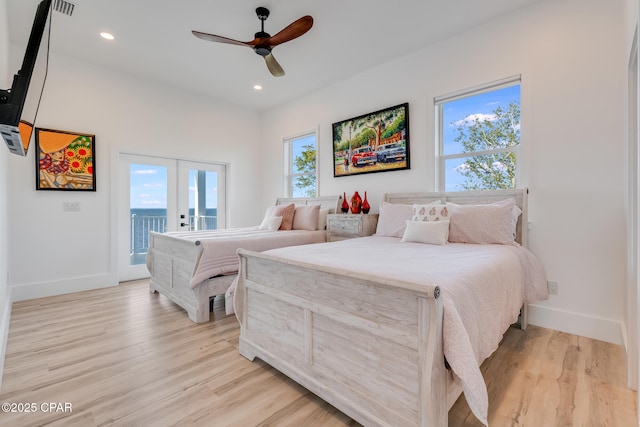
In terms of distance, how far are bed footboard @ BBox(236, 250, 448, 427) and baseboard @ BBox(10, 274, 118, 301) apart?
3.08 metres

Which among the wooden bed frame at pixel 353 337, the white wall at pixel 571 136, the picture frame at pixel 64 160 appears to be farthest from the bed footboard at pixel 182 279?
the white wall at pixel 571 136

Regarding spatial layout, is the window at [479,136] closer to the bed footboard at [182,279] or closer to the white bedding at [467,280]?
the white bedding at [467,280]

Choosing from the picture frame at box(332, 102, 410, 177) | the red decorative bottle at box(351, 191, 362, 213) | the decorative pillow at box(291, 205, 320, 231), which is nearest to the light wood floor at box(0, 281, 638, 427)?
the decorative pillow at box(291, 205, 320, 231)

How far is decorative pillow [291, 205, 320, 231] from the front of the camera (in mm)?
4020

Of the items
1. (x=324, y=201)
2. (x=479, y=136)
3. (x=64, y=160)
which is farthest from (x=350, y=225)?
(x=64, y=160)

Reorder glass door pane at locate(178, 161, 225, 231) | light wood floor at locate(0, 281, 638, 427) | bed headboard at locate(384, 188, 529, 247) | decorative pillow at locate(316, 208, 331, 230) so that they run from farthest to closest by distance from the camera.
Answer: glass door pane at locate(178, 161, 225, 231), decorative pillow at locate(316, 208, 331, 230), bed headboard at locate(384, 188, 529, 247), light wood floor at locate(0, 281, 638, 427)

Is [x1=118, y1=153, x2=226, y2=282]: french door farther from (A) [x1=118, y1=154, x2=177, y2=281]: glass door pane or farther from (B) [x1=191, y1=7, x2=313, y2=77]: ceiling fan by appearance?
(B) [x1=191, y1=7, x2=313, y2=77]: ceiling fan

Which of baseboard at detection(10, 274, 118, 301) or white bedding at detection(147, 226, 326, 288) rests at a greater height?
white bedding at detection(147, 226, 326, 288)

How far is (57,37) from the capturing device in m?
3.21

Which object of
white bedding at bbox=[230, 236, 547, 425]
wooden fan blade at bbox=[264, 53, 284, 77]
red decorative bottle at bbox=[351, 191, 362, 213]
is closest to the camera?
white bedding at bbox=[230, 236, 547, 425]

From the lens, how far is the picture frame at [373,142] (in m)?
3.61

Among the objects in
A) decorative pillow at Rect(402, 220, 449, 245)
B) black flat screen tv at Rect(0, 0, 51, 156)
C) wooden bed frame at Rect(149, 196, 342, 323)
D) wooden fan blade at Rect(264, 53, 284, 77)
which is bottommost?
wooden bed frame at Rect(149, 196, 342, 323)

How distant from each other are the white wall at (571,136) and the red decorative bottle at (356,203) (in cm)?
167

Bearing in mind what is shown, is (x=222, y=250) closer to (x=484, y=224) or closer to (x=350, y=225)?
(x=350, y=225)
